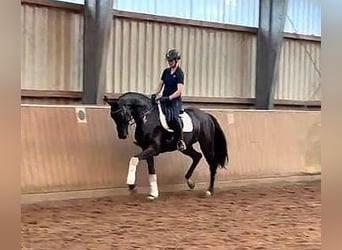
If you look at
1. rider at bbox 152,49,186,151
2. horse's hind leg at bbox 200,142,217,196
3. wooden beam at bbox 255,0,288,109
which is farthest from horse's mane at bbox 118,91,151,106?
wooden beam at bbox 255,0,288,109

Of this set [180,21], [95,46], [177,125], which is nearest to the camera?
[177,125]

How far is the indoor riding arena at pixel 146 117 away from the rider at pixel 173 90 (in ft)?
1.78

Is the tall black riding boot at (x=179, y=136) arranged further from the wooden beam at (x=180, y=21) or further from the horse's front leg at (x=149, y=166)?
the wooden beam at (x=180, y=21)

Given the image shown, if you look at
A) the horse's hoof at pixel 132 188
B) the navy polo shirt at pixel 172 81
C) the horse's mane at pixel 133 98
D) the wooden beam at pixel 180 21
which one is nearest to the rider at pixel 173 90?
the navy polo shirt at pixel 172 81

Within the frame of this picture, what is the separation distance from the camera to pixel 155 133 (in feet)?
24.2

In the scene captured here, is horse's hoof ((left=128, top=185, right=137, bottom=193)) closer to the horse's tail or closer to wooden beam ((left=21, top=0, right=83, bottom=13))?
the horse's tail

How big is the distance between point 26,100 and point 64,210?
272 centimetres

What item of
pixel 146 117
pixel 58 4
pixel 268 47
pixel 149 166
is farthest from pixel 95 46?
pixel 268 47

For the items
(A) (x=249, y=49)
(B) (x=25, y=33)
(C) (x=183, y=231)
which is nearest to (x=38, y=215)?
(C) (x=183, y=231)

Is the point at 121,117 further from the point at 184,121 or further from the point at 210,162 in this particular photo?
the point at 210,162

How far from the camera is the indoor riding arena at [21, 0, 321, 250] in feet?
18.8

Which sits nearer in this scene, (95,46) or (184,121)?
(184,121)

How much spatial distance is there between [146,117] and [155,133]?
238 mm

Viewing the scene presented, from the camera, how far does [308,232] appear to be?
18.0 feet
